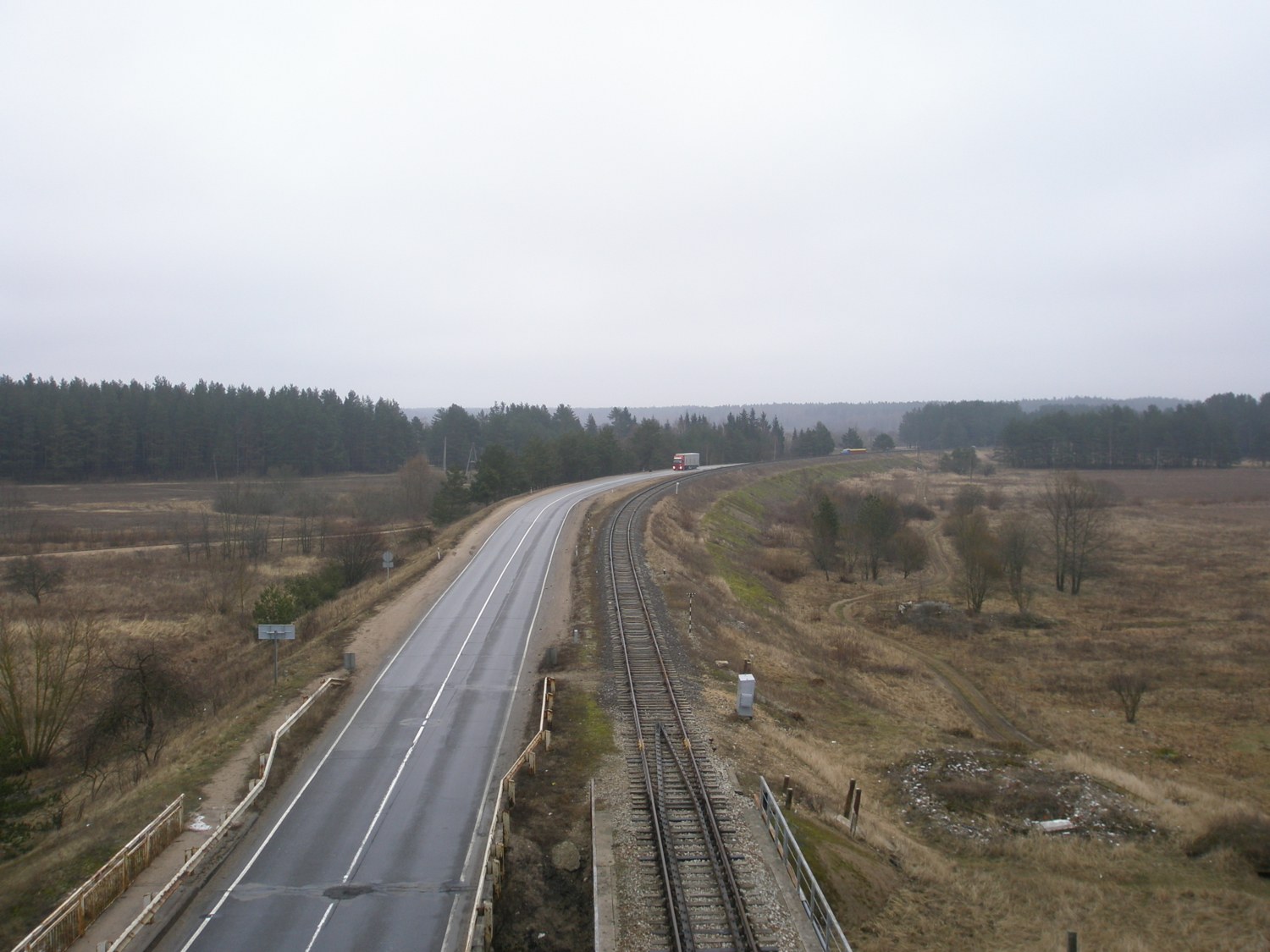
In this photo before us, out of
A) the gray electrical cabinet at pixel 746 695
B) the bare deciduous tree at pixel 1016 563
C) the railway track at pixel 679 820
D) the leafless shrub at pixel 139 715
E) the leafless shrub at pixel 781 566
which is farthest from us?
the leafless shrub at pixel 781 566

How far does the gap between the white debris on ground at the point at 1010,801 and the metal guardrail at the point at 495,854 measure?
9.61 m

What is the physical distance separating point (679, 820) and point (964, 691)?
68.8ft

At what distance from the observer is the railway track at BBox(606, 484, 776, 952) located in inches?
495

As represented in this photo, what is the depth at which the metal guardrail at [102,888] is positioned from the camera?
11602 mm

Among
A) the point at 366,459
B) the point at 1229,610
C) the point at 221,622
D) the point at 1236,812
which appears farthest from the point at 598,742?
the point at 366,459

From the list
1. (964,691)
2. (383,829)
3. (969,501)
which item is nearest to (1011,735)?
(964,691)

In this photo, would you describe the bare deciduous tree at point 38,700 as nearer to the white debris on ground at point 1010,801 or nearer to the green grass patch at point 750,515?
the white debris on ground at point 1010,801

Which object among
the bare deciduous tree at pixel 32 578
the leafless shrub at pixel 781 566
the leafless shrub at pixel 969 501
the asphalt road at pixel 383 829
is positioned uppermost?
the leafless shrub at pixel 969 501

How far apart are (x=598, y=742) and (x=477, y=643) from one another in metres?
10.9

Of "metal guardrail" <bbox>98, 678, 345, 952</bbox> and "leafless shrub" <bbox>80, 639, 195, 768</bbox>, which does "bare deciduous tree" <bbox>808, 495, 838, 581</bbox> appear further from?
"leafless shrub" <bbox>80, 639, 195, 768</bbox>

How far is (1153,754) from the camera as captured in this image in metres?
24.8

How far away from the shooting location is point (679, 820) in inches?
632

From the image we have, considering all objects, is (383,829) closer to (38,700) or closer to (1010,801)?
(38,700)

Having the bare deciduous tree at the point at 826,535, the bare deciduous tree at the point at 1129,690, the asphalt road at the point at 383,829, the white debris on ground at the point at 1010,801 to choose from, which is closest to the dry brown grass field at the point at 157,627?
the asphalt road at the point at 383,829
